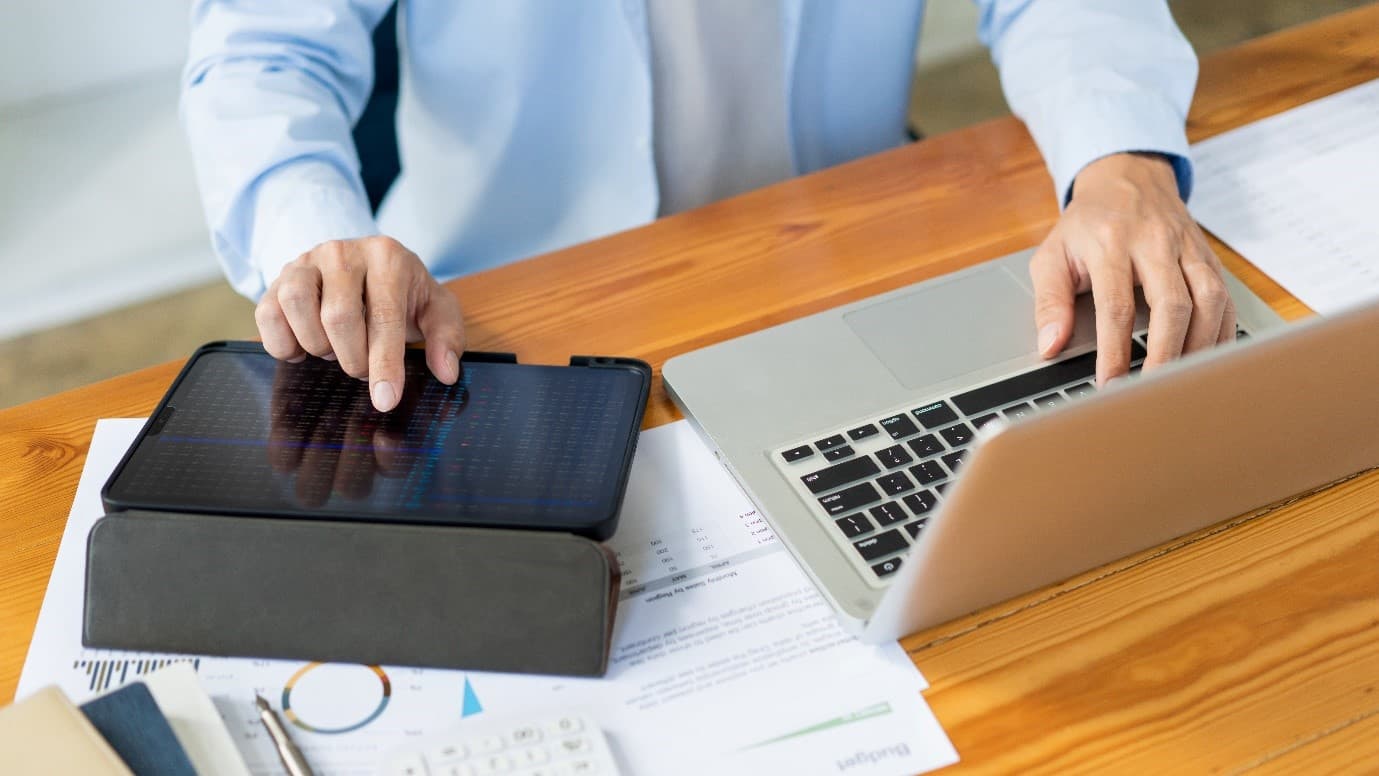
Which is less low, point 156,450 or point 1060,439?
point 1060,439

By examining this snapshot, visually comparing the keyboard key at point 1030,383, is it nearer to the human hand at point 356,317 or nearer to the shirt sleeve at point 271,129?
the human hand at point 356,317

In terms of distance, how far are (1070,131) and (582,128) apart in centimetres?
45

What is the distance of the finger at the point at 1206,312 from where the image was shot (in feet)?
2.32

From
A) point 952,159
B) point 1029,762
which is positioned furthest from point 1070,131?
point 1029,762

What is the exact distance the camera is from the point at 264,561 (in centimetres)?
57

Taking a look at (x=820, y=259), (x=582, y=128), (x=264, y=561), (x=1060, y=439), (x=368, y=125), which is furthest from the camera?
(x=368, y=125)

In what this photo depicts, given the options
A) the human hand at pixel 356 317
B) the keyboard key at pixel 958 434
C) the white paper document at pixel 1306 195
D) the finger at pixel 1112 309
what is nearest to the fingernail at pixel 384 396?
the human hand at pixel 356 317

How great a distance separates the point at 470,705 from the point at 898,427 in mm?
287

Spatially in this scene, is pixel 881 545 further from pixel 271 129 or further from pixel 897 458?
pixel 271 129

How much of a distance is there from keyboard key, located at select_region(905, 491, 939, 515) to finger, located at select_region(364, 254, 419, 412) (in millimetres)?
305

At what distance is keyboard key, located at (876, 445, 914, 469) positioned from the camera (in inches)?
25.1

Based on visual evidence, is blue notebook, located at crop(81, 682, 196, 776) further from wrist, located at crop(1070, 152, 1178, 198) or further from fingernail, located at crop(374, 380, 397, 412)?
wrist, located at crop(1070, 152, 1178, 198)

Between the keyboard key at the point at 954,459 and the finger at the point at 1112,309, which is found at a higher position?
the finger at the point at 1112,309

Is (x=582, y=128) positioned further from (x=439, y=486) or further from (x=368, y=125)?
(x=439, y=486)
